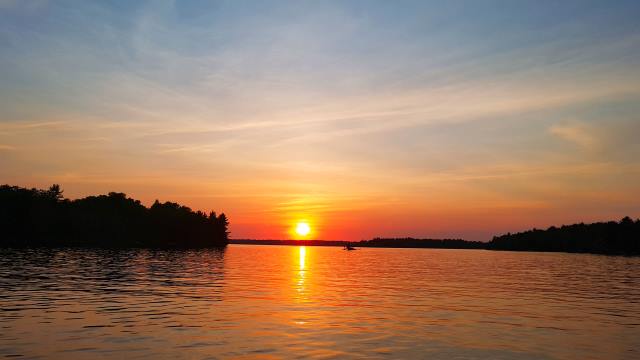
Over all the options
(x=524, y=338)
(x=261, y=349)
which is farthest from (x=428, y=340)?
(x=261, y=349)

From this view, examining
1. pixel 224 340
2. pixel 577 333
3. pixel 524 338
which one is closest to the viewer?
pixel 224 340

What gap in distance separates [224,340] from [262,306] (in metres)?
15.3

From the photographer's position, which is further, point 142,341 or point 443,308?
point 443,308

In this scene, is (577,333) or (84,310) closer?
(577,333)

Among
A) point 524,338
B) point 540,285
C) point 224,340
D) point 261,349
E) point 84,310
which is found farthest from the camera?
point 540,285

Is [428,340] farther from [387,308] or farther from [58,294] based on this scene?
[58,294]

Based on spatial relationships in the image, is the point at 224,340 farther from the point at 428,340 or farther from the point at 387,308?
the point at 387,308

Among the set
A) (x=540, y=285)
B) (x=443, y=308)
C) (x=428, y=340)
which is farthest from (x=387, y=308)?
(x=540, y=285)

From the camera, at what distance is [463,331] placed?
34.2 metres

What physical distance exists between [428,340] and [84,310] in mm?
24421

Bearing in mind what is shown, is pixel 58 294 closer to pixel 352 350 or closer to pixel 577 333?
pixel 352 350

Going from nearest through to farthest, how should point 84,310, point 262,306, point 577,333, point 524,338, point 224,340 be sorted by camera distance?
1. point 224,340
2. point 524,338
3. point 577,333
4. point 84,310
5. point 262,306

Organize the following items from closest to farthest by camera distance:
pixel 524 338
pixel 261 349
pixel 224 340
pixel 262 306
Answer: pixel 261 349, pixel 224 340, pixel 524 338, pixel 262 306

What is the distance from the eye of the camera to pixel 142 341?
27875 millimetres
